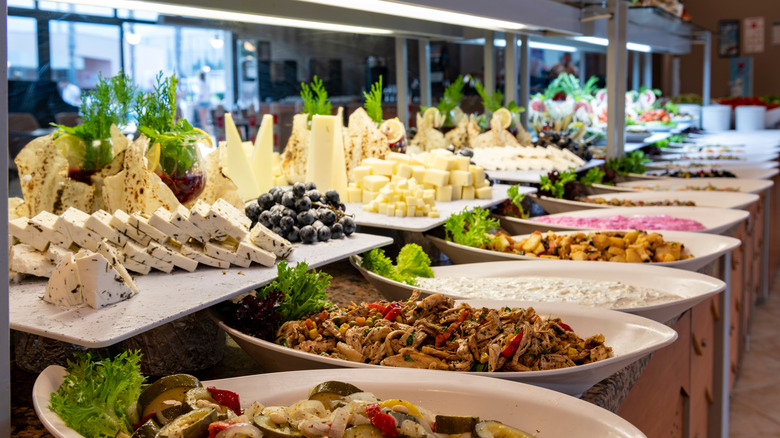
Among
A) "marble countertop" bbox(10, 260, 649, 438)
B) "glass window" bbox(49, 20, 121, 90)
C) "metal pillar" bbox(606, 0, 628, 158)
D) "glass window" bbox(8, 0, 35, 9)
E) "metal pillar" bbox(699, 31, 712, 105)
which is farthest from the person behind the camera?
"metal pillar" bbox(699, 31, 712, 105)

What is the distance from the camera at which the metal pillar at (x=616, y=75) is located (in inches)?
Result: 134

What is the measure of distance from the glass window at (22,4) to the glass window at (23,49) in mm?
31

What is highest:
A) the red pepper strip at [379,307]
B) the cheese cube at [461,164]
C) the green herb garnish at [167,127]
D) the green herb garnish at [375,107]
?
the green herb garnish at [375,107]

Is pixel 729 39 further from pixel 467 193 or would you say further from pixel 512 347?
pixel 512 347

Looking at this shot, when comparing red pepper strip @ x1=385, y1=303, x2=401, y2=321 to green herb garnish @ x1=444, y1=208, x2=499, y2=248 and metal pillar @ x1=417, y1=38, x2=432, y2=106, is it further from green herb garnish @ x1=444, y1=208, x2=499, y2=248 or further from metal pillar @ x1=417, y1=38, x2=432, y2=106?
metal pillar @ x1=417, y1=38, x2=432, y2=106

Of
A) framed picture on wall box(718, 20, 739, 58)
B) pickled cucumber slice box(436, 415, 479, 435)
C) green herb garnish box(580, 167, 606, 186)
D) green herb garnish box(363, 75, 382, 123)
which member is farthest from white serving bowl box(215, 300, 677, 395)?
framed picture on wall box(718, 20, 739, 58)

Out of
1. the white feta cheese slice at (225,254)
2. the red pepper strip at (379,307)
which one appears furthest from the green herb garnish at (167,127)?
the red pepper strip at (379,307)

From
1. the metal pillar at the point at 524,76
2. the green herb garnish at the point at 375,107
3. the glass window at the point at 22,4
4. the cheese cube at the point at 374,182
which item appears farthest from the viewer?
the metal pillar at the point at 524,76

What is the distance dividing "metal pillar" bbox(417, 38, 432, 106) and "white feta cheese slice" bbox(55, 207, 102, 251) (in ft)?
7.42

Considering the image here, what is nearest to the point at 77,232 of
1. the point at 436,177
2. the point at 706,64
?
the point at 436,177

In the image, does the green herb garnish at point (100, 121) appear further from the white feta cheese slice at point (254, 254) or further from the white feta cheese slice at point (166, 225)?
the white feta cheese slice at point (254, 254)

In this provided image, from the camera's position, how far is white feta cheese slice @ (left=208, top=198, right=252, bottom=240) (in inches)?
57.9

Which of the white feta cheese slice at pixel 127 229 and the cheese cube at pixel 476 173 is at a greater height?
the cheese cube at pixel 476 173

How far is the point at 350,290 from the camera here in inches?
70.6
